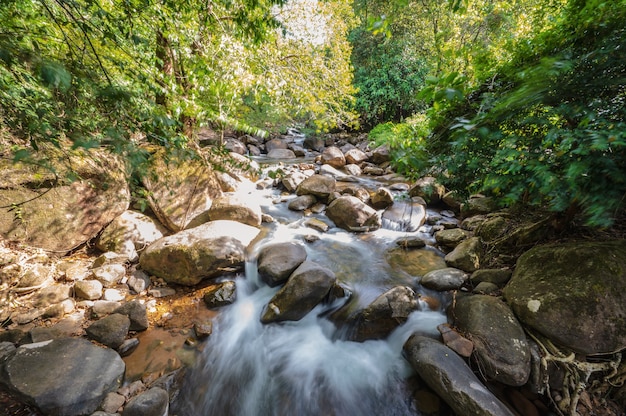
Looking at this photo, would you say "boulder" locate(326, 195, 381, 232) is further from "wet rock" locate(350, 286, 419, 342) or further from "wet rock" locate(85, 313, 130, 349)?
"wet rock" locate(85, 313, 130, 349)

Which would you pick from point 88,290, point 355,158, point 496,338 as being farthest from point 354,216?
point 355,158

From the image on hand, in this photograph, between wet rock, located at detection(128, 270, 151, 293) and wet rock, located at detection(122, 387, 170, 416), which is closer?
wet rock, located at detection(122, 387, 170, 416)

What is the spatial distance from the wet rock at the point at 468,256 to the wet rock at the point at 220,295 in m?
3.54

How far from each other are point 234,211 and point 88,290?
262cm

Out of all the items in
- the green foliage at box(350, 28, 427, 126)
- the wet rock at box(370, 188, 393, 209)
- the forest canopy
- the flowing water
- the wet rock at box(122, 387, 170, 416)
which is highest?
the green foliage at box(350, 28, 427, 126)

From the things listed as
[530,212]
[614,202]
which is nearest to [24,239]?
[614,202]

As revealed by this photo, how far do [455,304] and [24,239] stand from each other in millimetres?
5996

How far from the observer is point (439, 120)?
2.29 meters

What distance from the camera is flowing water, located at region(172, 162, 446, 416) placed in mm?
2576

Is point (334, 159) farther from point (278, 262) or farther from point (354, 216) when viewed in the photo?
point (278, 262)

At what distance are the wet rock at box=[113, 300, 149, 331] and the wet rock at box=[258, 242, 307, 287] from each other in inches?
63.6

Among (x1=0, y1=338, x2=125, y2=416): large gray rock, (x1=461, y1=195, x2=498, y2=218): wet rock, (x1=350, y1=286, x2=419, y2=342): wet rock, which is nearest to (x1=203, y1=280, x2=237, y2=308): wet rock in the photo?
(x1=0, y1=338, x2=125, y2=416): large gray rock

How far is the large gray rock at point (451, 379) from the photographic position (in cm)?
208

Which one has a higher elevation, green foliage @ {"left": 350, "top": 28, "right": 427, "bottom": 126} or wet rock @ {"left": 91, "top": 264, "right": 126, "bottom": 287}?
green foliage @ {"left": 350, "top": 28, "right": 427, "bottom": 126}
